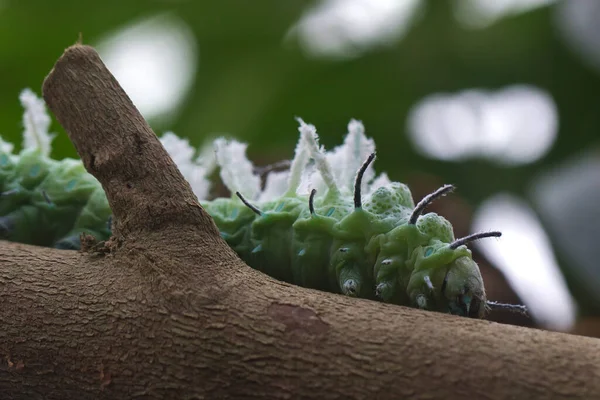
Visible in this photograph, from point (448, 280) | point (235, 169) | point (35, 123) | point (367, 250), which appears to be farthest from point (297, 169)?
point (35, 123)

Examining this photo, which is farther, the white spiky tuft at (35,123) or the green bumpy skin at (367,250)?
the white spiky tuft at (35,123)

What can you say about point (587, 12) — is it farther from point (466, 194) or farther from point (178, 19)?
point (178, 19)

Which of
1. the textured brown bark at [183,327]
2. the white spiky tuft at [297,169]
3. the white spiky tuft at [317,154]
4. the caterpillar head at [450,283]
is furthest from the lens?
the white spiky tuft at [297,169]

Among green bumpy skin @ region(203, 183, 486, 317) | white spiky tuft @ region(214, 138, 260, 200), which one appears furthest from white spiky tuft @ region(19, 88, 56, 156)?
green bumpy skin @ region(203, 183, 486, 317)

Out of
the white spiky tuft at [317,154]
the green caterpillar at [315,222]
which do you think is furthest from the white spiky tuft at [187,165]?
the white spiky tuft at [317,154]

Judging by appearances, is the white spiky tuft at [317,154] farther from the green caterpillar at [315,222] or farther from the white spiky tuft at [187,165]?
the white spiky tuft at [187,165]

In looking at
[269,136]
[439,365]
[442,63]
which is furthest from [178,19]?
[439,365]

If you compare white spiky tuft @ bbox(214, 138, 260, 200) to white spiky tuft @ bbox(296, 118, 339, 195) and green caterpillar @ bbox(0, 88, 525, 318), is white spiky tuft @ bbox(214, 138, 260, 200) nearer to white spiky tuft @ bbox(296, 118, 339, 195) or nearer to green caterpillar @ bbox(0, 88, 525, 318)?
green caterpillar @ bbox(0, 88, 525, 318)
